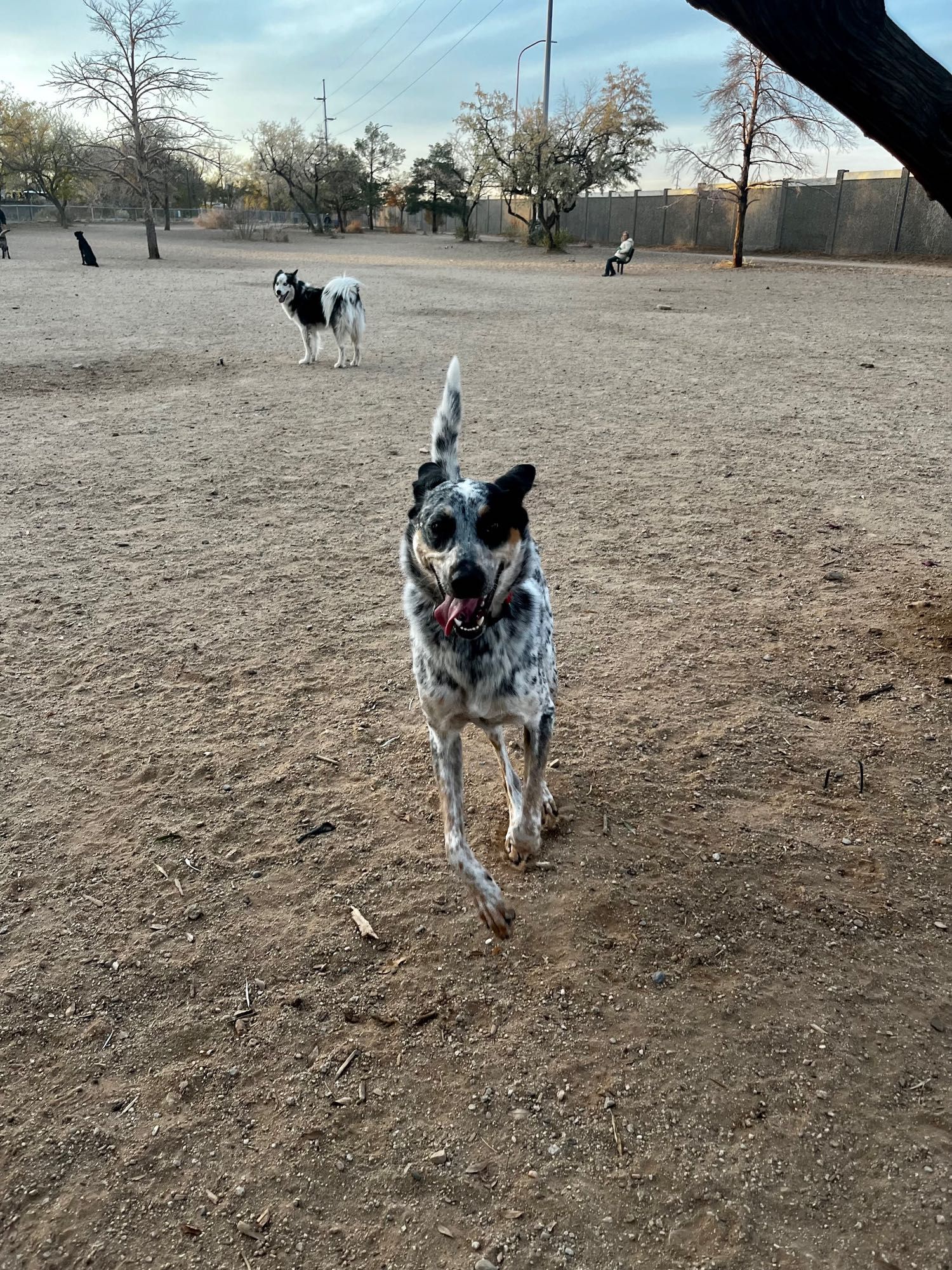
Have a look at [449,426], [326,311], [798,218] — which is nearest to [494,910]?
[449,426]

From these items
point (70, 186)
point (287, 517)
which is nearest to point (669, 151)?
point (287, 517)

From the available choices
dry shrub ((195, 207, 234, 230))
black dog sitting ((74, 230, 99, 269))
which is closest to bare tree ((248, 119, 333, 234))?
dry shrub ((195, 207, 234, 230))

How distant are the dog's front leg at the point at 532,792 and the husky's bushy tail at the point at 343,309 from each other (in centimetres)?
1106

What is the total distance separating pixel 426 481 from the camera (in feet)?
10.6

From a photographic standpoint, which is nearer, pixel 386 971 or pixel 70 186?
pixel 386 971

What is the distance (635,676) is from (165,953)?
260 centimetres

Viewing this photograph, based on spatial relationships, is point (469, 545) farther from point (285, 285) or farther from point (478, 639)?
point (285, 285)

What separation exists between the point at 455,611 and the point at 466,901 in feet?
3.51

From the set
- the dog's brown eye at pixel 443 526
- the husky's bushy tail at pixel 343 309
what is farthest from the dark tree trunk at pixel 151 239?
the dog's brown eye at pixel 443 526

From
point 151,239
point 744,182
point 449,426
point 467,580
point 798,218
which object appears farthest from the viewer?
point 798,218

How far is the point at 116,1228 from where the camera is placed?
199 cm

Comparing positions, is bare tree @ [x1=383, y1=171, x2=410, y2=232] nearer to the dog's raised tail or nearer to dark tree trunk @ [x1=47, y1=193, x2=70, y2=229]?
dark tree trunk @ [x1=47, y1=193, x2=70, y2=229]

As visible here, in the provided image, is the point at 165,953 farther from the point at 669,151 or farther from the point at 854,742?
the point at 669,151

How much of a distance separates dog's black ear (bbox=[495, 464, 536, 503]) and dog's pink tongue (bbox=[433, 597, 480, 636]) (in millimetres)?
477
